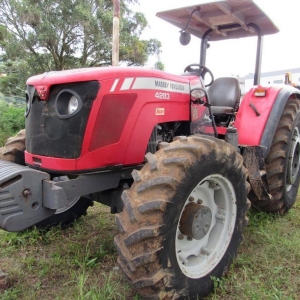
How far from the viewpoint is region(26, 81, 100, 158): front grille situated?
6.86 feet

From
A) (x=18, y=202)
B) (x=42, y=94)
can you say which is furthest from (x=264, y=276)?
(x=42, y=94)

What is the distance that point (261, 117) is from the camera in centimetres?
336

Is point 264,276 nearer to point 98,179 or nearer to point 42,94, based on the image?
point 98,179

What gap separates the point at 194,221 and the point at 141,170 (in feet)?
1.81

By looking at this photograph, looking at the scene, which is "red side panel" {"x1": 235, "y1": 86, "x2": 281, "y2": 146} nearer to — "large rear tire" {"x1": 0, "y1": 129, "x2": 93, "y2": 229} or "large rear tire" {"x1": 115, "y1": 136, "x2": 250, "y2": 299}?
"large rear tire" {"x1": 115, "y1": 136, "x2": 250, "y2": 299}

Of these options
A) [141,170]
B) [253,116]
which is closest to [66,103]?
[141,170]

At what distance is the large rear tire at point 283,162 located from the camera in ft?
11.3

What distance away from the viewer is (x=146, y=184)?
6.44ft

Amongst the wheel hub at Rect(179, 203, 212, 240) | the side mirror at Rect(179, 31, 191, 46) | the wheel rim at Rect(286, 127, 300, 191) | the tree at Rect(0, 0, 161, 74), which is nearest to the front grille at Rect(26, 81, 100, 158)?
the wheel hub at Rect(179, 203, 212, 240)

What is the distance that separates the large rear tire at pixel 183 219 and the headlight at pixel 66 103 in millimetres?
575

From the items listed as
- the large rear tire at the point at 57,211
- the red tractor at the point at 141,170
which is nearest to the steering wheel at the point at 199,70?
the red tractor at the point at 141,170

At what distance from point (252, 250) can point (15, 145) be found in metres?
2.27

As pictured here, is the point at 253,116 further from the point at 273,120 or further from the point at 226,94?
the point at 226,94

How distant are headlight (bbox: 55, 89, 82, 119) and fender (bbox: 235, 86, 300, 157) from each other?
1.90 metres
